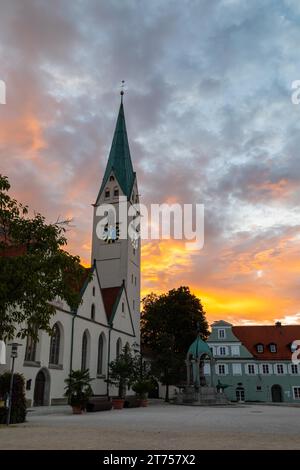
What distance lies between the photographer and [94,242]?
200 ft

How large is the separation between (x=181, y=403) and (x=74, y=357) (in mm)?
11409

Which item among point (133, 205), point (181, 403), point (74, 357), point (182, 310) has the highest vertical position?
point (133, 205)

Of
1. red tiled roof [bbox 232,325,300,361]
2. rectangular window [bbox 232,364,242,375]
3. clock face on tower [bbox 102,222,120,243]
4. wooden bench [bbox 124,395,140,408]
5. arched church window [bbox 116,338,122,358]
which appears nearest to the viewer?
wooden bench [bbox 124,395,140,408]

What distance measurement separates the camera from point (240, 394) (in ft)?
184

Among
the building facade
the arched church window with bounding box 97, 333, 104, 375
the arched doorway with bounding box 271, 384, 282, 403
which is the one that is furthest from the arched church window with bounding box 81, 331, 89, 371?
the arched doorway with bounding box 271, 384, 282, 403

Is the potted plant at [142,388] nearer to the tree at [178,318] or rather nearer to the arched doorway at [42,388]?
the arched doorway at [42,388]

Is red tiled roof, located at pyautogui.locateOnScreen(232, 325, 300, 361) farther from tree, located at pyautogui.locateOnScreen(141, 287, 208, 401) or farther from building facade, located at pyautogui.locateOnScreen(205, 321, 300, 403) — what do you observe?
tree, located at pyautogui.locateOnScreen(141, 287, 208, 401)

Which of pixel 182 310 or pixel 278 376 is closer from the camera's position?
pixel 278 376

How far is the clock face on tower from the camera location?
2359 inches

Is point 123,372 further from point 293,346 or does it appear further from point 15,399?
point 293,346

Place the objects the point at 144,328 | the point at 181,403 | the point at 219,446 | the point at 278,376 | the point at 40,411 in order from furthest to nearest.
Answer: the point at 144,328, the point at 278,376, the point at 181,403, the point at 40,411, the point at 219,446

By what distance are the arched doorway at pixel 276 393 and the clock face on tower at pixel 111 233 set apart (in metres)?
28.2
